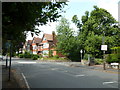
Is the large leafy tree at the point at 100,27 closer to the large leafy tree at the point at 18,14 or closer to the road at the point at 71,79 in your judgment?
the road at the point at 71,79

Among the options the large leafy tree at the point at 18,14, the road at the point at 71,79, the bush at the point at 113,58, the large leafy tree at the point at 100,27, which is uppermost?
the large leafy tree at the point at 100,27

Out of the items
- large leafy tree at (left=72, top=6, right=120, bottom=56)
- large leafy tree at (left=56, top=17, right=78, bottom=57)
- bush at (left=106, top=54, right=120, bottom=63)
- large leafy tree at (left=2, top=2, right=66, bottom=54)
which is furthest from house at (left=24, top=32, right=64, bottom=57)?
large leafy tree at (left=2, top=2, right=66, bottom=54)

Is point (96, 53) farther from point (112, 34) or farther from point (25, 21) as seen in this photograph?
point (25, 21)

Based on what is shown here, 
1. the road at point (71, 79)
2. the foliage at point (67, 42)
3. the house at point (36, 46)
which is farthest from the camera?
the house at point (36, 46)

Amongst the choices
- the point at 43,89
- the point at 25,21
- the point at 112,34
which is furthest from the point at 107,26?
the point at 25,21

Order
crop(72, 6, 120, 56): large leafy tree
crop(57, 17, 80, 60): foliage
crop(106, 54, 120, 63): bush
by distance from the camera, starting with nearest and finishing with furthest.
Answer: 1. crop(106, 54, 120, 63): bush
2. crop(72, 6, 120, 56): large leafy tree
3. crop(57, 17, 80, 60): foliage

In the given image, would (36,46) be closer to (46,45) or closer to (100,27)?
(46,45)

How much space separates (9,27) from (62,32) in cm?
4515

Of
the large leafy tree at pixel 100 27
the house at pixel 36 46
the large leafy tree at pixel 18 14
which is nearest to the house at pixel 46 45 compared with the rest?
the house at pixel 36 46

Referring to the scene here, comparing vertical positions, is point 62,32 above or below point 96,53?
above

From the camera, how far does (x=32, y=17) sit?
6.45 m

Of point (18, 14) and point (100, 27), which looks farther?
point (100, 27)

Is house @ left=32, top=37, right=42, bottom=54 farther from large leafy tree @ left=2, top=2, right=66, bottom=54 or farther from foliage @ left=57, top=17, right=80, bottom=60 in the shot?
large leafy tree @ left=2, top=2, right=66, bottom=54

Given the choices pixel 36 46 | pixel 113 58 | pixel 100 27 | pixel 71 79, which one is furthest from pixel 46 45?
pixel 71 79
